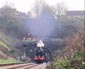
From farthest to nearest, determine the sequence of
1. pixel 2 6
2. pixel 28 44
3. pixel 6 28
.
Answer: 1. pixel 2 6
2. pixel 6 28
3. pixel 28 44

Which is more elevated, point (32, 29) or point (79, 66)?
point (79, 66)

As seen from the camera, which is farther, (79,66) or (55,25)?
(55,25)

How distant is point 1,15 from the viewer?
82875 millimetres

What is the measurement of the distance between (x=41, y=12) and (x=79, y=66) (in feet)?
284

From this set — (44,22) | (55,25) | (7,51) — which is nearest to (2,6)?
(44,22)

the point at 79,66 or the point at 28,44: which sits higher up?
the point at 79,66

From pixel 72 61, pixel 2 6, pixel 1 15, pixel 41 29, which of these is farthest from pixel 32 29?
pixel 72 61

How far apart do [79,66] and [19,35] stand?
69.2 meters

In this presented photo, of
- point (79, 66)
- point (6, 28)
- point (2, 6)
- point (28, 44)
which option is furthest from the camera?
point (2, 6)

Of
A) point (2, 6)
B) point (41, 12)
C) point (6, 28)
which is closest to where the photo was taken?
point (6, 28)

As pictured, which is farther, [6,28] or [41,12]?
[41,12]

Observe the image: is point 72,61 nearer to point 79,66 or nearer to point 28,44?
point 79,66

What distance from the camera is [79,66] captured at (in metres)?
12.2

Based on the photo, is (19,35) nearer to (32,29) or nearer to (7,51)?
(32,29)
